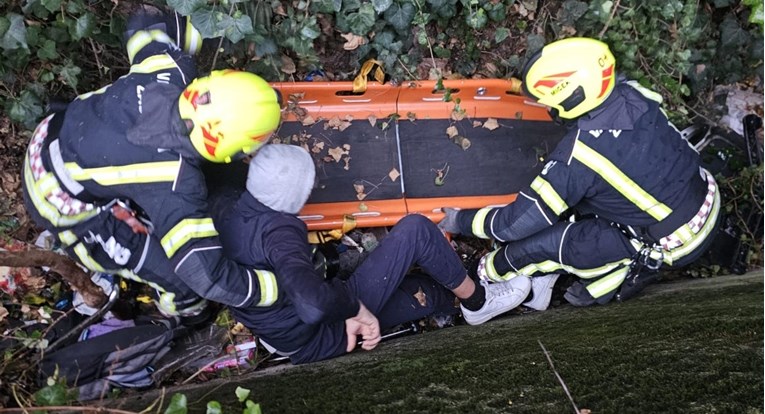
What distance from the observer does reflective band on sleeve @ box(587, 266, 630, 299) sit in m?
3.68

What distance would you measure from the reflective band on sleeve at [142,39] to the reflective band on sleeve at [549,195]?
2092mm

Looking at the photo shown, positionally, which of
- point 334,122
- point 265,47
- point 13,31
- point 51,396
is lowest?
point 334,122

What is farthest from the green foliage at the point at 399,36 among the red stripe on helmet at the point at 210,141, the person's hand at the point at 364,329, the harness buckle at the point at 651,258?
the person's hand at the point at 364,329

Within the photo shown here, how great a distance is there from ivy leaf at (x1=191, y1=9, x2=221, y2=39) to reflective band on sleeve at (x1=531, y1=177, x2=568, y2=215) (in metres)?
1.93

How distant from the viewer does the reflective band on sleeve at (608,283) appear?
12.1 ft

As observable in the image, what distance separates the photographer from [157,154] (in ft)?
8.78

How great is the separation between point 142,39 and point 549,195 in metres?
2.27

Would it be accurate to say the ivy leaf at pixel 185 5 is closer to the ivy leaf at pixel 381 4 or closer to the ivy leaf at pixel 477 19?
the ivy leaf at pixel 381 4

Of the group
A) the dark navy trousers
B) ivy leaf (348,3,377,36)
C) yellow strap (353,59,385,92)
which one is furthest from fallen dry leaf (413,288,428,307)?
ivy leaf (348,3,377,36)

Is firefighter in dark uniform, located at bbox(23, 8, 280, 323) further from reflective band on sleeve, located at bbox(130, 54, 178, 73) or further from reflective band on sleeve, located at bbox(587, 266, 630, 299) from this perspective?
reflective band on sleeve, located at bbox(587, 266, 630, 299)

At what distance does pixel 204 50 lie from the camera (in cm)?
376

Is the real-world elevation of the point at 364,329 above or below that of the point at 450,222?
below

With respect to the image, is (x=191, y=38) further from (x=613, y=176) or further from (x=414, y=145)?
(x=613, y=176)

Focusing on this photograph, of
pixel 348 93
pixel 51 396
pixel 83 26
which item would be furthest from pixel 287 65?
pixel 51 396
